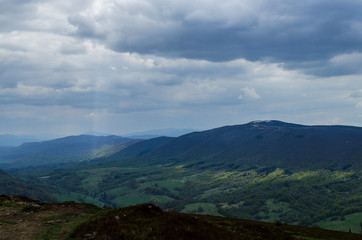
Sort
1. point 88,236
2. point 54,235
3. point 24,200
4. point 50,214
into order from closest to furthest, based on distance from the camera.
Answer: point 88,236 → point 54,235 → point 50,214 → point 24,200

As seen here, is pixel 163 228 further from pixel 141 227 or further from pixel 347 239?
pixel 347 239

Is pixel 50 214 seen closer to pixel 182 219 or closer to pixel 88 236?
pixel 88 236

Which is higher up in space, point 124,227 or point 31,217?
point 124,227

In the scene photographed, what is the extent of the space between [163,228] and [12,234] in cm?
2014

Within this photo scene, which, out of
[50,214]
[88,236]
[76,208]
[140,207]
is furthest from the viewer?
[76,208]

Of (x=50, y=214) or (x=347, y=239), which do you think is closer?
(x=50, y=214)

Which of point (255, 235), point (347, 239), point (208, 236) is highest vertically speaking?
point (208, 236)

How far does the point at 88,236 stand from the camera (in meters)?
30.8

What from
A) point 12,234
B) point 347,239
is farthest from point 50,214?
point 347,239

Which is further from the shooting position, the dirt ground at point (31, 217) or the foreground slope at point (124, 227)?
the dirt ground at point (31, 217)

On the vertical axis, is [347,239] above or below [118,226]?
below

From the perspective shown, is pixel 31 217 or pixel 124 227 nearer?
pixel 124 227

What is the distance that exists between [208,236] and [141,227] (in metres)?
8.21

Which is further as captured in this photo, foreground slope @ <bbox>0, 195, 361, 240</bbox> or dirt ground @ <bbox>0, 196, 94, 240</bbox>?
dirt ground @ <bbox>0, 196, 94, 240</bbox>
